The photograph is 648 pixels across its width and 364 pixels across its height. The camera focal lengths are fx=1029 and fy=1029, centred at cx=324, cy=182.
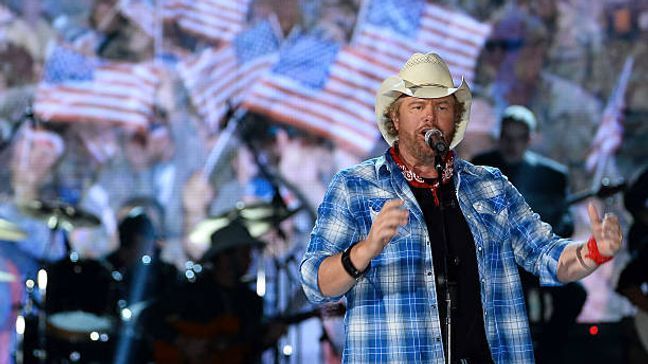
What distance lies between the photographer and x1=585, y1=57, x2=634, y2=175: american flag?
7449 millimetres

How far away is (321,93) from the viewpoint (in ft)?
25.0

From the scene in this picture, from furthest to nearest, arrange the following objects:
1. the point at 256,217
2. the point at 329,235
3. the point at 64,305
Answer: the point at 64,305, the point at 256,217, the point at 329,235

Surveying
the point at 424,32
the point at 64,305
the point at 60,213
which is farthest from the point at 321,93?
the point at 64,305

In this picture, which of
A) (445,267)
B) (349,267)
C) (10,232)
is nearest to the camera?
(349,267)

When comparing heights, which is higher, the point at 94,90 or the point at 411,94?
the point at 94,90

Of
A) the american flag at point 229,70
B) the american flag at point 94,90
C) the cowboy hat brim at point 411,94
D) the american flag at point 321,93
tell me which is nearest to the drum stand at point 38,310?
the american flag at point 94,90

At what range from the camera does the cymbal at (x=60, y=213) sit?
23.8 feet

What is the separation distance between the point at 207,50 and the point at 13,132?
1554 mm

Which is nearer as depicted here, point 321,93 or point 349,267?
point 349,267

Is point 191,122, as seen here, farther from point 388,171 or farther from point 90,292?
point 388,171

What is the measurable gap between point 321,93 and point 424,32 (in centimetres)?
89

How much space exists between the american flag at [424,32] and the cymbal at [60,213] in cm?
233

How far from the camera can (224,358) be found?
23.4 feet

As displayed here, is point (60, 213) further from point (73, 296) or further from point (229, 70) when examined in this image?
point (229, 70)
